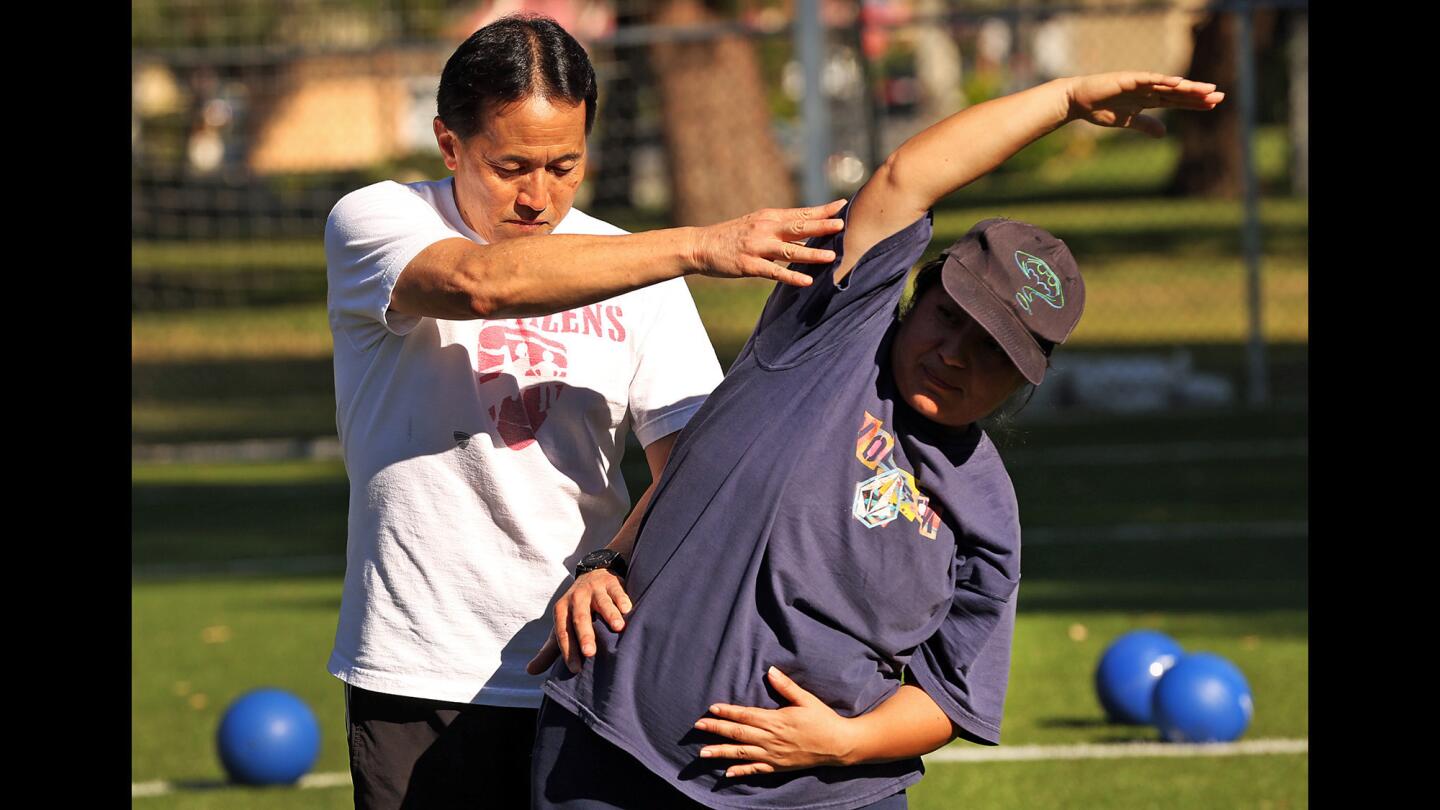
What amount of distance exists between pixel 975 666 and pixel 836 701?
0.83 ft


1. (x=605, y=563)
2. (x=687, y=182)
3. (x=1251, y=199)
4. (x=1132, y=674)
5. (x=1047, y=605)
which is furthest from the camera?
(x=687, y=182)

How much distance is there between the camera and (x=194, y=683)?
27.1ft

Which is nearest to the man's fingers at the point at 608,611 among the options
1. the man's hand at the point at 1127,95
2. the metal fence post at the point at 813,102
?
the man's hand at the point at 1127,95

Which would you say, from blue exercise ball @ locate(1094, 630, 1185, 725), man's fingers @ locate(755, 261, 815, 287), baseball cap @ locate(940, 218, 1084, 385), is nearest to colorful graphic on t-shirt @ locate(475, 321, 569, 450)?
man's fingers @ locate(755, 261, 815, 287)

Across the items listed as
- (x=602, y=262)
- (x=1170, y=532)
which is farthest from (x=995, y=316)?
(x=1170, y=532)

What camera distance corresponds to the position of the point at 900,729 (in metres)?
2.99

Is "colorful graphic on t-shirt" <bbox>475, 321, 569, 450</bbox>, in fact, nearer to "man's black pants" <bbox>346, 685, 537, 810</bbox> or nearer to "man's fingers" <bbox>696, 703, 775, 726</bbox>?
"man's black pants" <bbox>346, 685, 537, 810</bbox>

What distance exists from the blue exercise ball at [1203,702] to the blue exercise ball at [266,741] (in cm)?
315

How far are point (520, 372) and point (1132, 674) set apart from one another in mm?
4355

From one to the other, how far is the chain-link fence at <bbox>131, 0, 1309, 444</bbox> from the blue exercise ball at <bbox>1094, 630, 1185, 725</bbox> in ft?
23.0

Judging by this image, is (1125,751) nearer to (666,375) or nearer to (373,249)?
(666,375)

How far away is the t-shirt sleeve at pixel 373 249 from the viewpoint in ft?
10.7

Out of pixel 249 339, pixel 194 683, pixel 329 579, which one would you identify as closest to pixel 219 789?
pixel 194 683

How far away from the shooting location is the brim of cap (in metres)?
2.86
